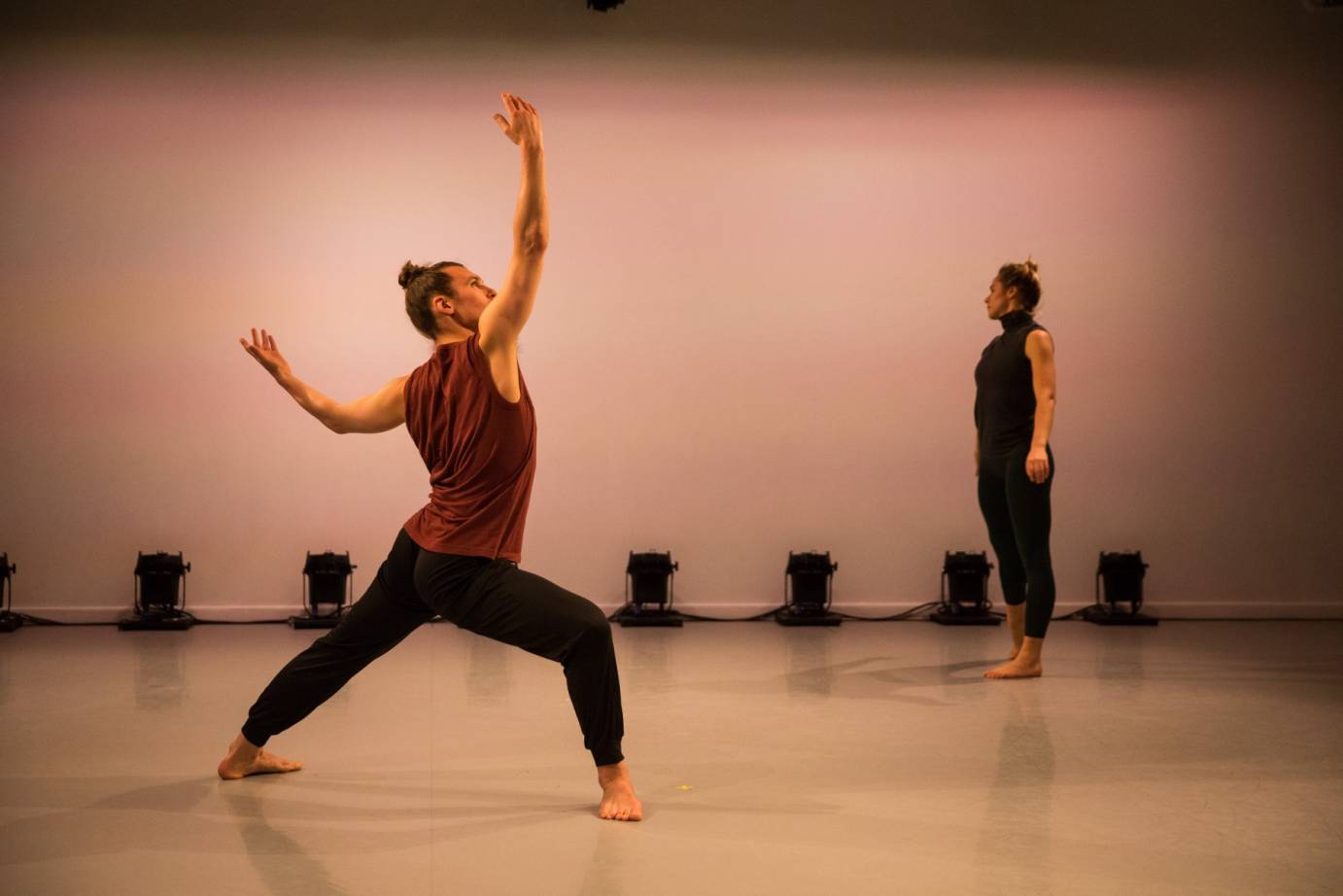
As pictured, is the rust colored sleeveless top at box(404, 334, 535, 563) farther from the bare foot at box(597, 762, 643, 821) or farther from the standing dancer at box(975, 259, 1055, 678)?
the standing dancer at box(975, 259, 1055, 678)

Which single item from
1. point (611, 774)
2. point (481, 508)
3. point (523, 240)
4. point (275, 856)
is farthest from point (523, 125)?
point (275, 856)

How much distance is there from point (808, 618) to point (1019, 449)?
1908 mm

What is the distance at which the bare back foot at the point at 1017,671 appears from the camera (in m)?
4.68

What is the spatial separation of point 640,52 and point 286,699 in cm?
440

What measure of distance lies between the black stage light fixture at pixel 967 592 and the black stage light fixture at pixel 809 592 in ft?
1.87

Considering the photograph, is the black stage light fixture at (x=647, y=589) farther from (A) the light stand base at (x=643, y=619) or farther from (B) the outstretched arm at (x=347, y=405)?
(B) the outstretched arm at (x=347, y=405)

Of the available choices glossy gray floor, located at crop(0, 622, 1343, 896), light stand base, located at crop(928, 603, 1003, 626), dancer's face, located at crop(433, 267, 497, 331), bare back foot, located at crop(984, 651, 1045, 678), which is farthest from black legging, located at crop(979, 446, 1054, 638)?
dancer's face, located at crop(433, 267, 497, 331)

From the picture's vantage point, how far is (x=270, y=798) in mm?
2953

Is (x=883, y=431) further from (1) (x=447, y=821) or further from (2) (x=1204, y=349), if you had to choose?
(1) (x=447, y=821)

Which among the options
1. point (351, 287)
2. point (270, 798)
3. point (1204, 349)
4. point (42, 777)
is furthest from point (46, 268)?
point (1204, 349)

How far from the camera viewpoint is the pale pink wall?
6.16 meters

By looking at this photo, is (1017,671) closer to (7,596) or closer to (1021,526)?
(1021,526)

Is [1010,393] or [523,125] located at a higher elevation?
[523,125]

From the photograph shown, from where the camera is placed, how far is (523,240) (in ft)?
8.33
